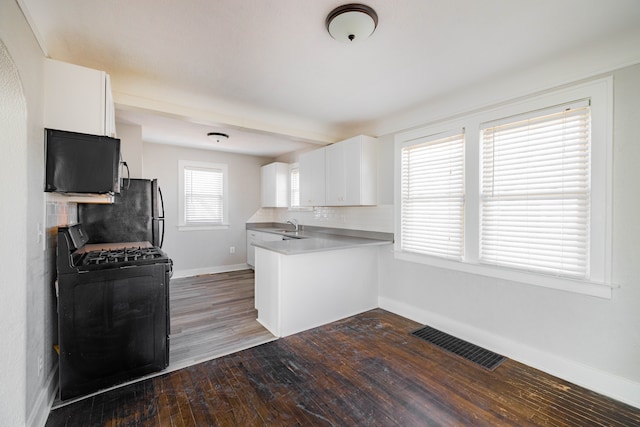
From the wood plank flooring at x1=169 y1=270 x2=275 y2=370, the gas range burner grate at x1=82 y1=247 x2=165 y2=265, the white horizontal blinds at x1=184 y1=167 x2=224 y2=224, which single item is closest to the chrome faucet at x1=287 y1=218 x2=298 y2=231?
the wood plank flooring at x1=169 y1=270 x2=275 y2=370

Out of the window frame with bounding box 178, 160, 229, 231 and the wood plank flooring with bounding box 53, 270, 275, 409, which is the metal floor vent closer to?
the wood plank flooring with bounding box 53, 270, 275, 409

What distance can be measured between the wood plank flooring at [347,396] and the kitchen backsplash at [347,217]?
5.30 feet

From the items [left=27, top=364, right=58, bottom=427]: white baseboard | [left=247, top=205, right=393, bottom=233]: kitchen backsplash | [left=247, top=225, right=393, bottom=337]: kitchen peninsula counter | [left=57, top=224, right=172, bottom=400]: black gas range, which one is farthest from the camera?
[left=247, top=205, right=393, bottom=233]: kitchen backsplash

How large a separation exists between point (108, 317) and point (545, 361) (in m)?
3.39

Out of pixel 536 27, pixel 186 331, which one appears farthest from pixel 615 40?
pixel 186 331

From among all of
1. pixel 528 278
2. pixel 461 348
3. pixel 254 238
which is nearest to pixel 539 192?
pixel 528 278

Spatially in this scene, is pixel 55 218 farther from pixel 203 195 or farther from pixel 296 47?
→ pixel 203 195

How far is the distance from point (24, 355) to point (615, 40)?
4.09 meters

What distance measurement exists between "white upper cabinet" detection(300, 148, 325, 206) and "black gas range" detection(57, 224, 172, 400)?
2.39 m

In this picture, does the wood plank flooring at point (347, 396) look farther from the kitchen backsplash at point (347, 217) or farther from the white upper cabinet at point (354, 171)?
the white upper cabinet at point (354, 171)

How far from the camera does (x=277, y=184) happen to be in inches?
215

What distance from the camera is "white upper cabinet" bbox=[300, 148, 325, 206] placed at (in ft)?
13.5

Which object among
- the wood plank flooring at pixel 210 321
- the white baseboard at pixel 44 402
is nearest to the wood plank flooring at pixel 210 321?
the wood plank flooring at pixel 210 321

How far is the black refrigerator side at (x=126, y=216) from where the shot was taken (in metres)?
3.16
